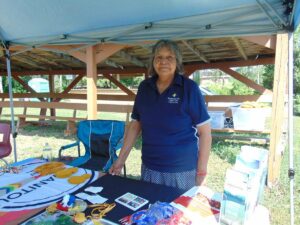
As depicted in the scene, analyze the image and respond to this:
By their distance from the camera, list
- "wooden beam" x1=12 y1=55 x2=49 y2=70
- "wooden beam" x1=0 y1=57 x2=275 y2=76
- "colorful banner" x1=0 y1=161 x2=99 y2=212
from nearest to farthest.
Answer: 1. "colorful banner" x1=0 y1=161 x2=99 y2=212
2. "wooden beam" x1=0 y1=57 x2=275 y2=76
3. "wooden beam" x1=12 y1=55 x2=49 y2=70

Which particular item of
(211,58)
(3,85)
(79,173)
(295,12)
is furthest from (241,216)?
(3,85)

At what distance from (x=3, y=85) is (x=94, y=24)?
763 inches

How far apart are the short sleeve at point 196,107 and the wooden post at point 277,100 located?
6.56 ft

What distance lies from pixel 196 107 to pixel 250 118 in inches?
129

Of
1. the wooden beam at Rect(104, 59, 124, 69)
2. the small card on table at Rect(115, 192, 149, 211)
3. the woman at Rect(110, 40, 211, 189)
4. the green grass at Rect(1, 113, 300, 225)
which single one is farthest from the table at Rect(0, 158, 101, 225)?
the wooden beam at Rect(104, 59, 124, 69)

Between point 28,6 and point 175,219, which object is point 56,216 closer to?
point 175,219

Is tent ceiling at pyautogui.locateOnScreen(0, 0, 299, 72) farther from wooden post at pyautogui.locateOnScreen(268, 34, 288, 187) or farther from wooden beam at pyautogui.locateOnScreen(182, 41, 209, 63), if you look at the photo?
wooden beam at pyautogui.locateOnScreen(182, 41, 209, 63)

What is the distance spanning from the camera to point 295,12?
6.74ft

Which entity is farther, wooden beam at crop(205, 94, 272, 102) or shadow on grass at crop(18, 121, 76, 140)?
shadow on grass at crop(18, 121, 76, 140)

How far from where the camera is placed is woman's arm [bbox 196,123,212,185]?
6.40ft

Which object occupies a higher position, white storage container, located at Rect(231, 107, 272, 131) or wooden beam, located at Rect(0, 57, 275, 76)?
wooden beam, located at Rect(0, 57, 275, 76)

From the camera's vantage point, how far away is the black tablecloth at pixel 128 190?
57.7 inches

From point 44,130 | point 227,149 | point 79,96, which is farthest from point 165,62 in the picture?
point 79,96

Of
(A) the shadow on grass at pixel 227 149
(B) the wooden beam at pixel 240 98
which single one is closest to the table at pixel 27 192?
(A) the shadow on grass at pixel 227 149
